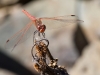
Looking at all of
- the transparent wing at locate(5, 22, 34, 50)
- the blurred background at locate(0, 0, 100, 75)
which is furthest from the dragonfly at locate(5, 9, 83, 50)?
the blurred background at locate(0, 0, 100, 75)

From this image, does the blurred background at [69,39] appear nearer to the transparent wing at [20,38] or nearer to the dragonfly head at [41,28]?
the transparent wing at [20,38]

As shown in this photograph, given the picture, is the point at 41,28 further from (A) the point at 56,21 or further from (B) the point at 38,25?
(A) the point at 56,21

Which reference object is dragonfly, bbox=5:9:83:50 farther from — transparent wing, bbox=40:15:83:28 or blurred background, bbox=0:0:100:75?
blurred background, bbox=0:0:100:75

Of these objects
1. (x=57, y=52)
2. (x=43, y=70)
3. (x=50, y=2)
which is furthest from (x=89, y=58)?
(x=50, y=2)

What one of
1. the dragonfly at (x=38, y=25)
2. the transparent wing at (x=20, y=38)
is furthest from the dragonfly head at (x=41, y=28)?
the transparent wing at (x=20, y=38)

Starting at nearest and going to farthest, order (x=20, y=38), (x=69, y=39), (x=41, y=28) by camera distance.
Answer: (x=41, y=28) < (x=20, y=38) < (x=69, y=39)

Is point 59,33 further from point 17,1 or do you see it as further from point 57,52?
point 17,1

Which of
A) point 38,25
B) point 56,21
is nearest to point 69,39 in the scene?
point 56,21

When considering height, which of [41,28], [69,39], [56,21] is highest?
[69,39]
